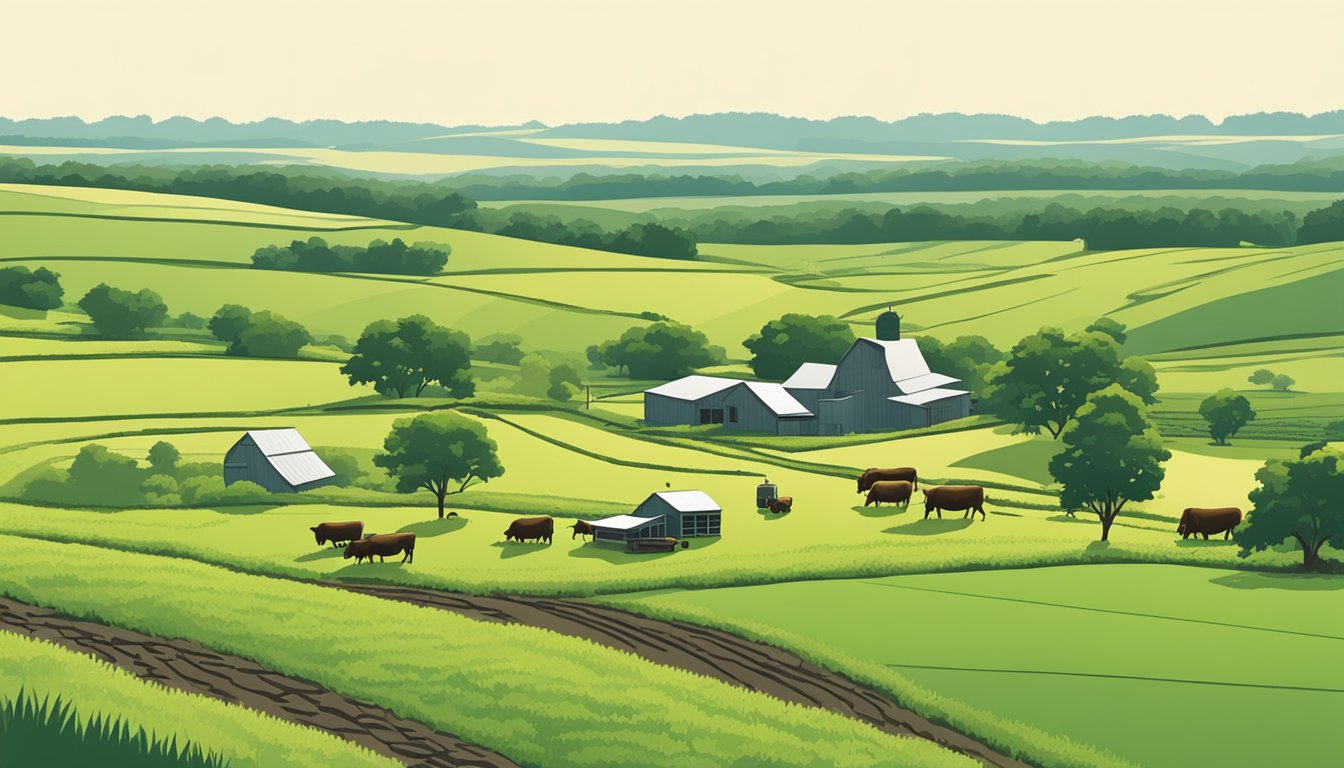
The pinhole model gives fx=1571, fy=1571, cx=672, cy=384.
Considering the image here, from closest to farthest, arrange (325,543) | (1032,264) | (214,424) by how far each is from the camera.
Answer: (325,543) < (214,424) < (1032,264)

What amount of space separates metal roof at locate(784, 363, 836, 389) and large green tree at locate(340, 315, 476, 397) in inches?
848

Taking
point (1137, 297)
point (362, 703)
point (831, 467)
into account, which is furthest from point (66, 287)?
point (362, 703)

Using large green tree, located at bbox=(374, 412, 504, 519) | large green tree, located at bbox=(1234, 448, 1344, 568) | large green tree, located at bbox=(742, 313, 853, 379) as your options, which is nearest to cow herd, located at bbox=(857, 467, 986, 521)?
large green tree, located at bbox=(1234, 448, 1344, 568)

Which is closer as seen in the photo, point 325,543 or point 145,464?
point 325,543

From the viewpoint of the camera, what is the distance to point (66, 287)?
138 meters

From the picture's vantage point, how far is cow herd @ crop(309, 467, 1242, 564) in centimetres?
5822

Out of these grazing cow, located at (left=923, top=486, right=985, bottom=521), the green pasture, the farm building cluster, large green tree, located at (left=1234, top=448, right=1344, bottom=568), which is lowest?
the farm building cluster

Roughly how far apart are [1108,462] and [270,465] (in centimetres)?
3745

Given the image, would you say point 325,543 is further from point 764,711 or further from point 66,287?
point 66,287

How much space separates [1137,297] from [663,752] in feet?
381

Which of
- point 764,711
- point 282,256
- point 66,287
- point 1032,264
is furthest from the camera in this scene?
point 1032,264

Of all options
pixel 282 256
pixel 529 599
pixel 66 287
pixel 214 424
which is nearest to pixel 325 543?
pixel 529 599

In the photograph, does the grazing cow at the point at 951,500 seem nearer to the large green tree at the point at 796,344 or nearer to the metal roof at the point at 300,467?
the metal roof at the point at 300,467

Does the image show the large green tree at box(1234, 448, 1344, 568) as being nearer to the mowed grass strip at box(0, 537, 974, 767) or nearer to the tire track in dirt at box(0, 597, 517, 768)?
the mowed grass strip at box(0, 537, 974, 767)
